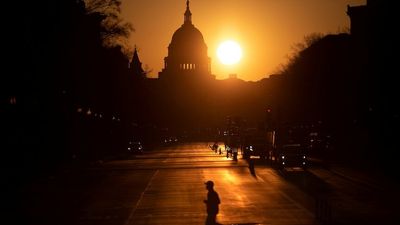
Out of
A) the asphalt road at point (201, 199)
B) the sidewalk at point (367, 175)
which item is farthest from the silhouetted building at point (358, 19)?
the asphalt road at point (201, 199)

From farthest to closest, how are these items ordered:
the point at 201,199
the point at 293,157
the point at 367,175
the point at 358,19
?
the point at 358,19, the point at 293,157, the point at 367,175, the point at 201,199

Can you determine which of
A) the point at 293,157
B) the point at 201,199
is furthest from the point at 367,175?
the point at 201,199

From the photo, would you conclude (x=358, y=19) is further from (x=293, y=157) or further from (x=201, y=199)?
(x=201, y=199)

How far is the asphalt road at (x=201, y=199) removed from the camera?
27.7 meters

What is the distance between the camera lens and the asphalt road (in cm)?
2772

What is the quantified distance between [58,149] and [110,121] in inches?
1729

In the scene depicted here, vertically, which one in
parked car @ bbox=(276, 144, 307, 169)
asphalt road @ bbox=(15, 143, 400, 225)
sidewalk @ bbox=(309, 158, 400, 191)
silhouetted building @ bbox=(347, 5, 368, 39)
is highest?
silhouetted building @ bbox=(347, 5, 368, 39)

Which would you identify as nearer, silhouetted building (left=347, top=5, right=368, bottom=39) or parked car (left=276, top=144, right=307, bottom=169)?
parked car (left=276, top=144, right=307, bottom=169)

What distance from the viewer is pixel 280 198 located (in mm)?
35781

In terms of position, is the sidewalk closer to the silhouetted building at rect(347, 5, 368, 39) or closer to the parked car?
the parked car

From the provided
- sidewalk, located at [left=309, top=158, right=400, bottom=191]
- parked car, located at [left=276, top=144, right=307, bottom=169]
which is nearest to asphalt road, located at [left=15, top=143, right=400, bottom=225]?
sidewalk, located at [left=309, top=158, right=400, bottom=191]

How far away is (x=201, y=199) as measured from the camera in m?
35.6

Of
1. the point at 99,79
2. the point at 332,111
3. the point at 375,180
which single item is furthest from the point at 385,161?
the point at 332,111

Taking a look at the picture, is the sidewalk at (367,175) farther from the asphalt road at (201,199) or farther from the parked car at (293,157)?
the parked car at (293,157)
